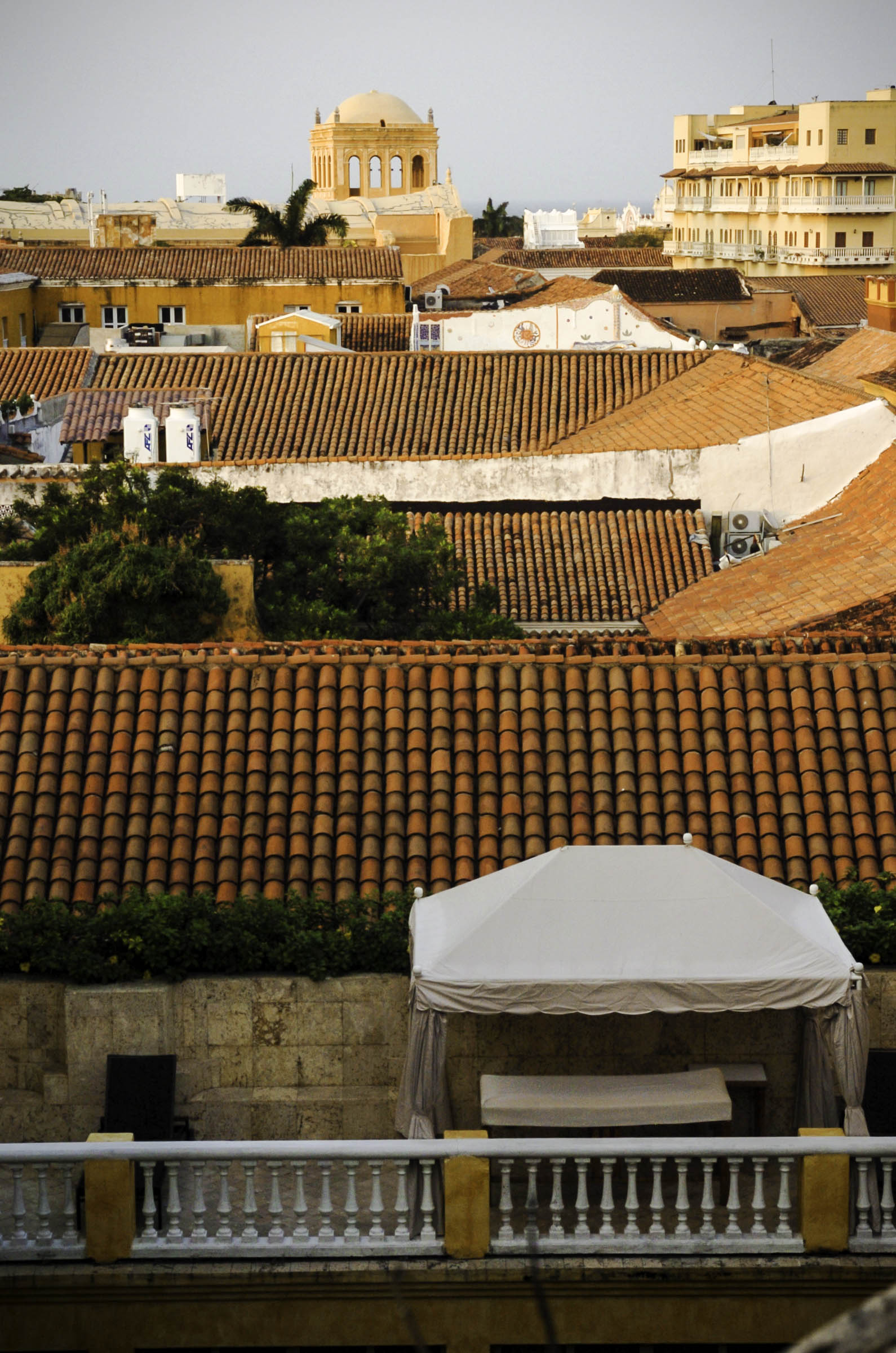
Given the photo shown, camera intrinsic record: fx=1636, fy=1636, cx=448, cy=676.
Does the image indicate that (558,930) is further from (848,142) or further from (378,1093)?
(848,142)

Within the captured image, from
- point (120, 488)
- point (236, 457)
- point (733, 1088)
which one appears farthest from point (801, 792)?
point (236, 457)

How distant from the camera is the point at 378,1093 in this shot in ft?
32.2

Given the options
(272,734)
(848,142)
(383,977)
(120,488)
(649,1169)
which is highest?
(848,142)

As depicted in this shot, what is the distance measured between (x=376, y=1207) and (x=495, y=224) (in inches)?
5952

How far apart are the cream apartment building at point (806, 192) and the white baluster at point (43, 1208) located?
4051 inches

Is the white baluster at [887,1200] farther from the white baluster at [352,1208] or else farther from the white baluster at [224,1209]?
the white baluster at [224,1209]

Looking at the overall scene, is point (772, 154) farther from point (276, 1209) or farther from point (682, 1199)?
point (276, 1209)

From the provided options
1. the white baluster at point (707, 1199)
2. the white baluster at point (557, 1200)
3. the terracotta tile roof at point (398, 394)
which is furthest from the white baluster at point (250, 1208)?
the terracotta tile roof at point (398, 394)

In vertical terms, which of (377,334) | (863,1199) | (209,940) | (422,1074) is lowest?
(863,1199)

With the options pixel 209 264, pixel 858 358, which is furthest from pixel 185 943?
pixel 209 264

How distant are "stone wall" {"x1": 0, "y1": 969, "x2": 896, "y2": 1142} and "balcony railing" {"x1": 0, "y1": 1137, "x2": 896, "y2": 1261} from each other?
1042 millimetres

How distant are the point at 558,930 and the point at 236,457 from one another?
29.1 meters

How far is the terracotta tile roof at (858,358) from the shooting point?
118 feet

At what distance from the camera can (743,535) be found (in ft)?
95.0
